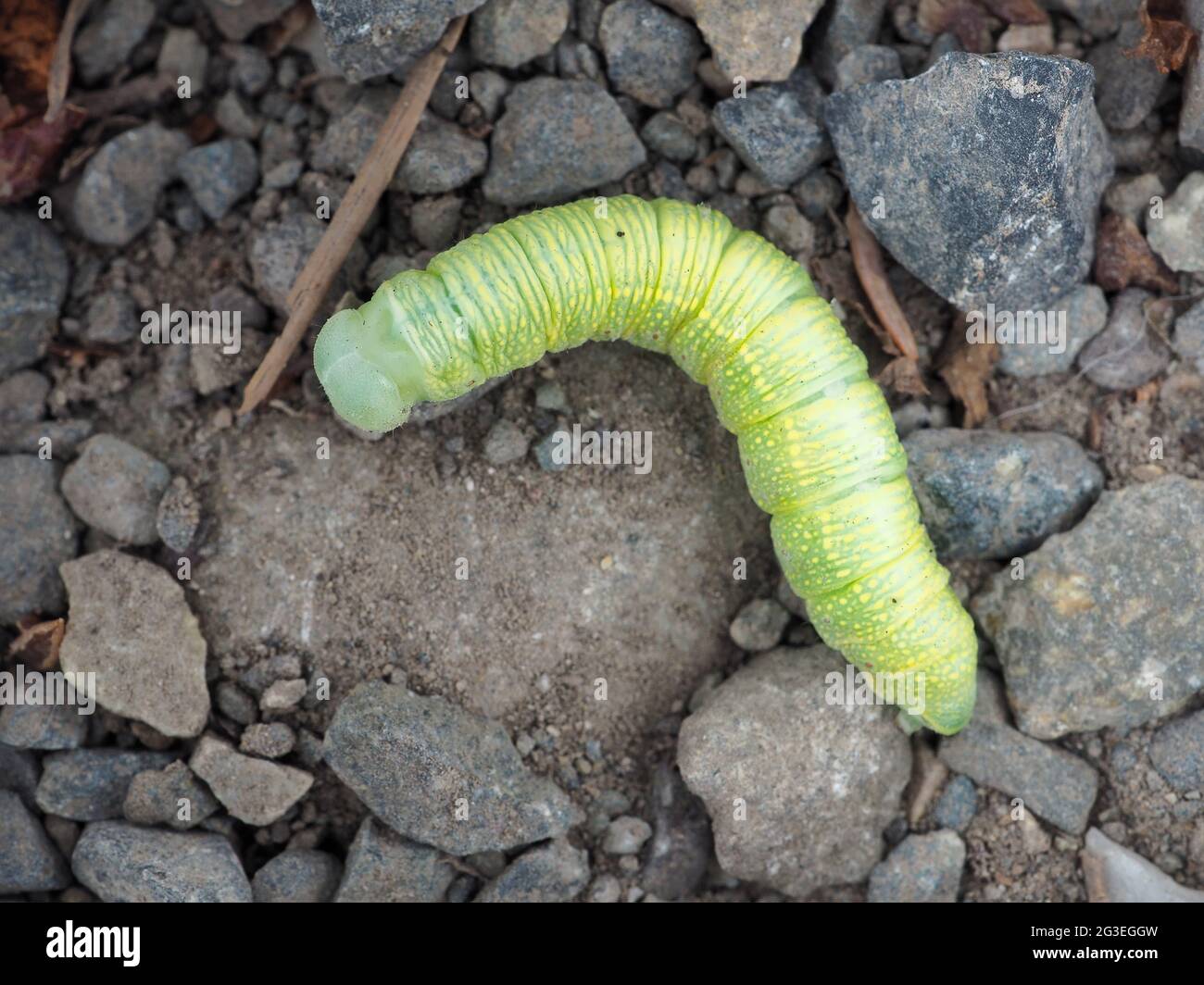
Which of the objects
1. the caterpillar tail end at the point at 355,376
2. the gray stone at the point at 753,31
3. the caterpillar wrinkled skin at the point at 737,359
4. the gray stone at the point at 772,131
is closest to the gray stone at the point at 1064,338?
the caterpillar wrinkled skin at the point at 737,359

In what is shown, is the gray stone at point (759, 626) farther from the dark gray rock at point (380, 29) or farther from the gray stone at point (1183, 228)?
the dark gray rock at point (380, 29)

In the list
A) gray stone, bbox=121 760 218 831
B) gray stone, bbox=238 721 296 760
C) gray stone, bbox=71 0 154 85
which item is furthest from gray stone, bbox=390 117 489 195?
gray stone, bbox=121 760 218 831

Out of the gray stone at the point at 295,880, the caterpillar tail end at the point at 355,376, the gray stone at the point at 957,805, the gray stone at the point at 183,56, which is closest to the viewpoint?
the caterpillar tail end at the point at 355,376

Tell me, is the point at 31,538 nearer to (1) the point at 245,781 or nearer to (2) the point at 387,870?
(1) the point at 245,781

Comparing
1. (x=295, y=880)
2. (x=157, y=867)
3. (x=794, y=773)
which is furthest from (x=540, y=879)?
(x=157, y=867)

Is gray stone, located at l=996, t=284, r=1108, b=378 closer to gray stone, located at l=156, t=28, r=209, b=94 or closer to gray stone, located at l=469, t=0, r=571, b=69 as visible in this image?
gray stone, located at l=469, t=0, r=571, b=69
